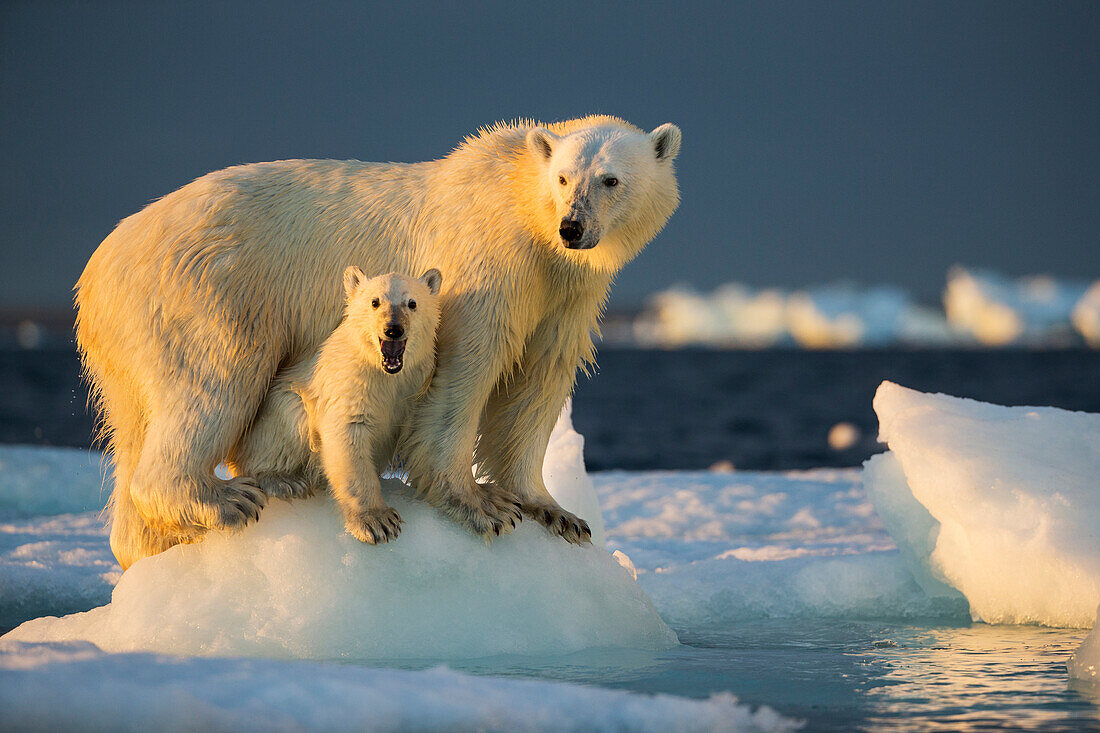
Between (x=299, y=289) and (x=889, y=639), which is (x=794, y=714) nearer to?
(x=889, y=639)

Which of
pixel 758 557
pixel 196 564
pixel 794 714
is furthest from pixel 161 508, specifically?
pixel 758 557

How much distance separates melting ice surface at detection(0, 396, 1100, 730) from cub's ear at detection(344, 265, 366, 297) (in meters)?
1.00

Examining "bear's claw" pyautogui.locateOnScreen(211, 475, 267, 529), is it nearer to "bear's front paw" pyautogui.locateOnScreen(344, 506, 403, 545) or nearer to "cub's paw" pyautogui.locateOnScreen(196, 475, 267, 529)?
"cub's paw" pyautogui.locateOnScreen(196, 475, 267, 529)

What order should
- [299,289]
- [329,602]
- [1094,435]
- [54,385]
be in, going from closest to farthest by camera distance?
[329,602], [299,289], [1094,435], [54,385]

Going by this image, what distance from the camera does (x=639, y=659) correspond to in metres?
5.14

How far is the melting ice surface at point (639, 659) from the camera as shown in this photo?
3.65 meters

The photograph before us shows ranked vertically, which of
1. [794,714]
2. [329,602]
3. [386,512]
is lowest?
[794,714]

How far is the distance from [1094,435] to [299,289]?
463cm

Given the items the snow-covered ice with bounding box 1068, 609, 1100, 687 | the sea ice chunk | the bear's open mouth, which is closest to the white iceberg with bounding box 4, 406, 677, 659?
the sea ice chunk

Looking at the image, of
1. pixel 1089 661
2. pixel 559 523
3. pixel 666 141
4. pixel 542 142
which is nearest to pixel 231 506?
pixel 559 523

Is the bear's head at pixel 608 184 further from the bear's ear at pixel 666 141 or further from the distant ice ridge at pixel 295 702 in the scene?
the distant ice ridge at pixel 295 702

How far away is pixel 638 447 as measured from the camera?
31.9 m

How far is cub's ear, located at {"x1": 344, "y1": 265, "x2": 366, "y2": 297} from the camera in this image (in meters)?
4.91

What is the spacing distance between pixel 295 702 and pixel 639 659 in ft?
6.34
